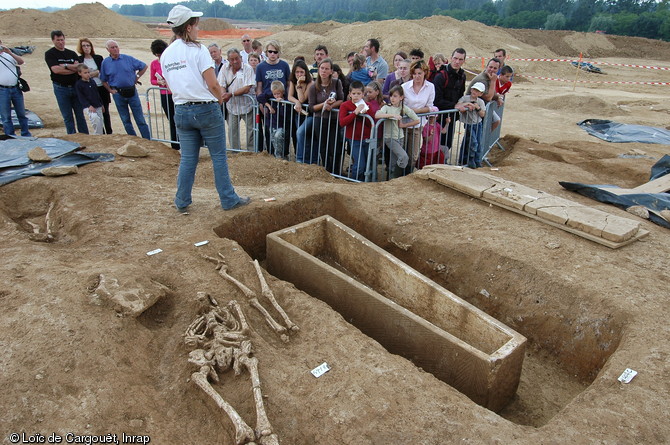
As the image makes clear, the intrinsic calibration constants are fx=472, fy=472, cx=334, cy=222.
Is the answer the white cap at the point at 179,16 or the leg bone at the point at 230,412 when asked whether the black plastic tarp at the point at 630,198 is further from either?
the leg bone at the point at 230,412

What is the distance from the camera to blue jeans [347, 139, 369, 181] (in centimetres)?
743

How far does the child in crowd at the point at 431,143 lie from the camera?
7.71 meters

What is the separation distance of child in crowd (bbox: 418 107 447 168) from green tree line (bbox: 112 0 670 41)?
1751 inches

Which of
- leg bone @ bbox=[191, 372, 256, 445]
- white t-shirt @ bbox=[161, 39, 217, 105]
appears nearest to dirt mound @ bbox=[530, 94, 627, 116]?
white t-shirt @ bbox=[161, 39, 217, 105]

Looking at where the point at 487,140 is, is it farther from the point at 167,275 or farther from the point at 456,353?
the point at 167,275

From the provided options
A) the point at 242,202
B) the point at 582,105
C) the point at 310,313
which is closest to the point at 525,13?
the point at 582,105

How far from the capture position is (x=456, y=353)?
381 centimetres

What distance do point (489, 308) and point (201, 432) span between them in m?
3.29

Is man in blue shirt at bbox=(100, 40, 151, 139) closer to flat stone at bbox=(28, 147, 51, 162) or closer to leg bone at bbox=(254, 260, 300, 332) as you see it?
flat stone at bbox=(28, 147, 51, 162)

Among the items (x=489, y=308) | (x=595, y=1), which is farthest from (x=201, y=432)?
(x=595, y=1)

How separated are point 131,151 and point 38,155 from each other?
1.34 metres

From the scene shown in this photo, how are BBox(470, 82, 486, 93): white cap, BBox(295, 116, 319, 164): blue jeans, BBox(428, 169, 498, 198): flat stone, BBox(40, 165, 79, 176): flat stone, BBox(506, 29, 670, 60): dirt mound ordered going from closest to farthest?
BBox(428, 169, 498, 198): flat stone → BBox(40, 165, 79, 176): flat stone → BBox(295, 116, 319, 164): blue jeans → BBox(470, 82, 486, 93): white cap → BBox(506, 29, 670, 60): dirt mound

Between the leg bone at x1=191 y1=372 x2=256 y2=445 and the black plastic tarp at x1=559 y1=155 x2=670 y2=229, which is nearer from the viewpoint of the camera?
the leg bone at x1=191 y1=372 x2=256 y2=445

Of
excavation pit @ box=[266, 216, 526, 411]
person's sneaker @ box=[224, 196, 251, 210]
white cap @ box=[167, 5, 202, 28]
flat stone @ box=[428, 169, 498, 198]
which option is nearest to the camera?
excavation pit @ box=[266, 216, 526, 411]
